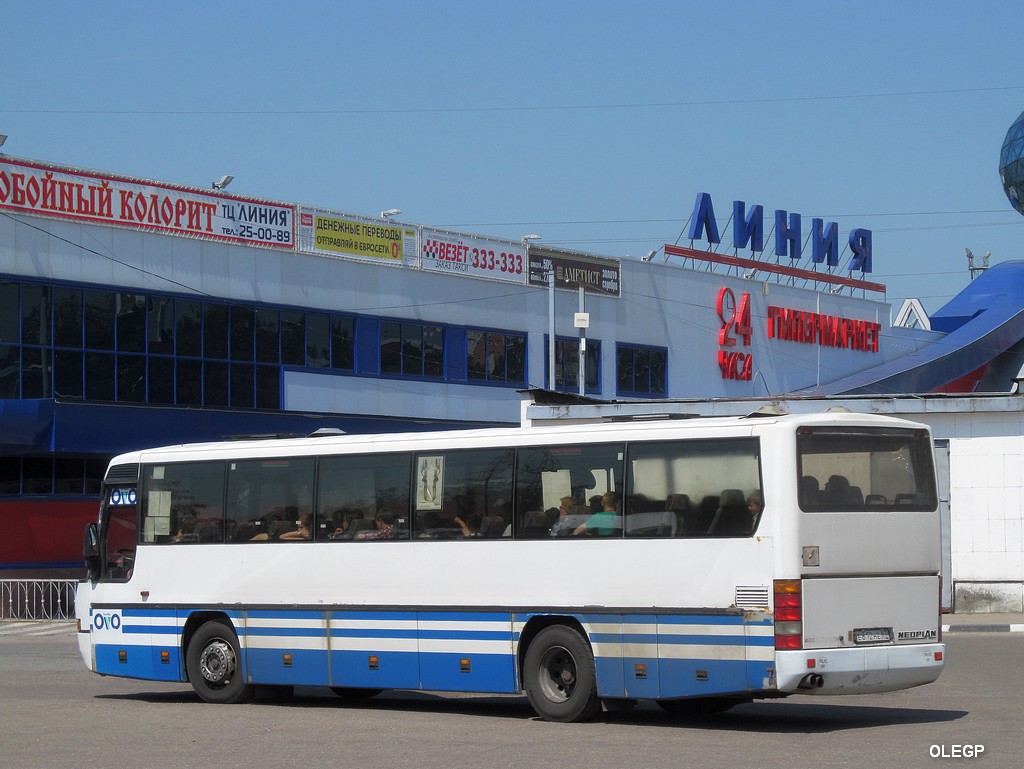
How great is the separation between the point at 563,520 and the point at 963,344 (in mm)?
63317

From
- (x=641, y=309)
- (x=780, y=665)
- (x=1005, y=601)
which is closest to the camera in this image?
(x=780, y=665)

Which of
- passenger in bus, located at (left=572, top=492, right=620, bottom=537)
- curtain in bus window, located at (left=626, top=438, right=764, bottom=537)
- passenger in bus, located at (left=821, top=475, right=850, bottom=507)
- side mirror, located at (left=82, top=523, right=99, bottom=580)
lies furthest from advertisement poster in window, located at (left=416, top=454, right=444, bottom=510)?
side mirror, located at (left=82, top=523, right=99, bottom=580)

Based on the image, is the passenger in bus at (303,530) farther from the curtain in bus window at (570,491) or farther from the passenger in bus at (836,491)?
the passenger in bus at (836,491)

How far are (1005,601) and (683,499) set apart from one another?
57.1ft

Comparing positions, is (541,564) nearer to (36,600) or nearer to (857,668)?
(857,668)

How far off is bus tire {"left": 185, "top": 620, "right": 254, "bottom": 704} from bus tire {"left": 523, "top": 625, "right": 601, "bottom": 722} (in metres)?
3.81

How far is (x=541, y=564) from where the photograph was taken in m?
14.0

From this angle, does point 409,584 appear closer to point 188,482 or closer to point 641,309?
point 188,482

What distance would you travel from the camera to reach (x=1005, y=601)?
28422 mm

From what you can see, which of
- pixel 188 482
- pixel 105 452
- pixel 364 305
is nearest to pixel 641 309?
pixel 364 305

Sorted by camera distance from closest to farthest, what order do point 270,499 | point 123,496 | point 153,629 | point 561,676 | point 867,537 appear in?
point 867,537 → point 561,676 → point 270,499 → point 153,629 → point 123,496

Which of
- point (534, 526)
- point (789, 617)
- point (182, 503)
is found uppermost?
point (182, 503)

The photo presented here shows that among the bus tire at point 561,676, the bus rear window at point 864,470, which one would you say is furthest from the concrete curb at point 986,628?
the bus tire at point 561,676

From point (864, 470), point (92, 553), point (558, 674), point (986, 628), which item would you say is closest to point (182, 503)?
point (92, 553)
